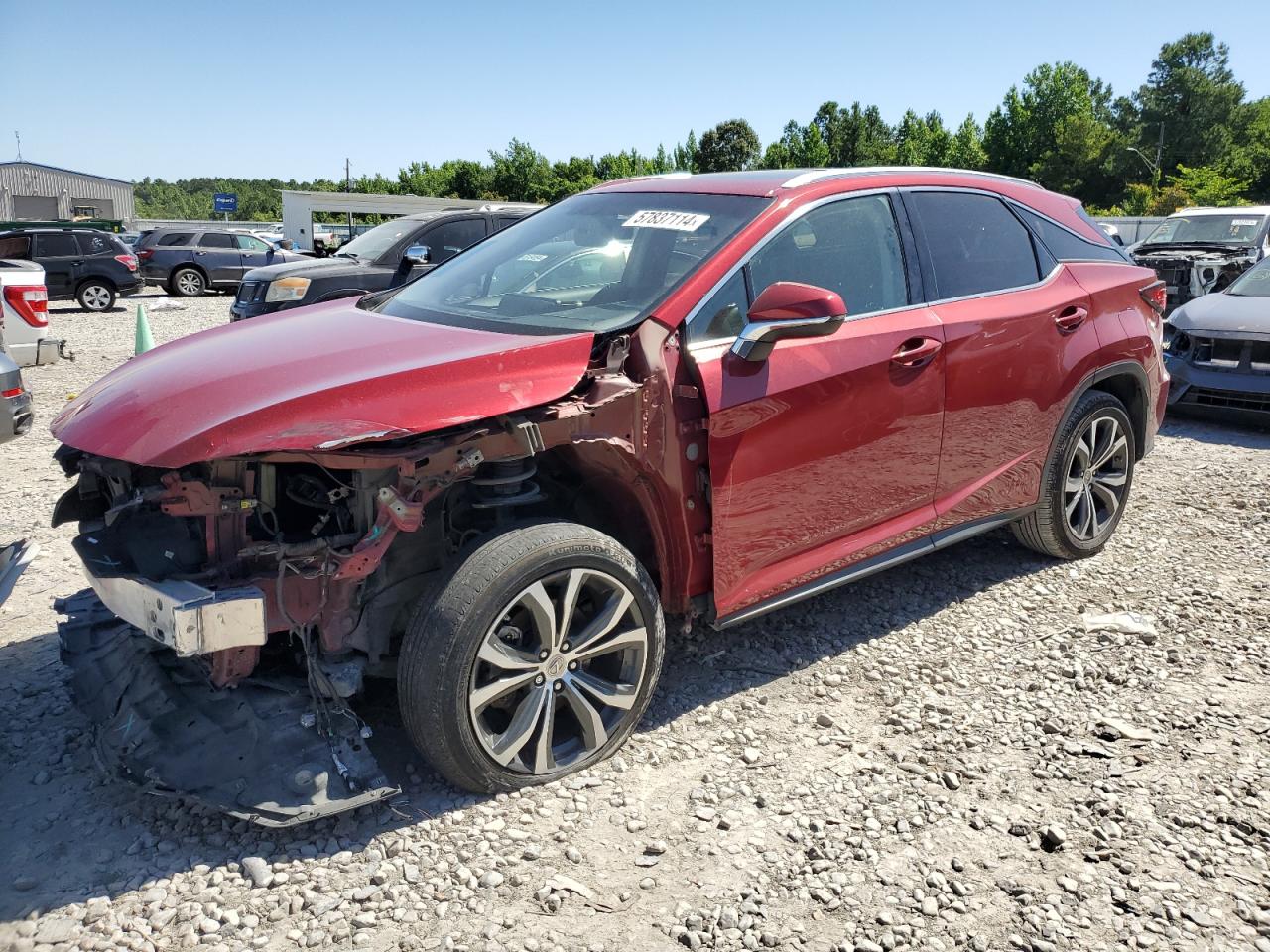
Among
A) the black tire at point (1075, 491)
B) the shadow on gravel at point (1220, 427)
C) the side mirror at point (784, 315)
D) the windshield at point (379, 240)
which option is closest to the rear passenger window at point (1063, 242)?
the black tire at point (1075, 491)

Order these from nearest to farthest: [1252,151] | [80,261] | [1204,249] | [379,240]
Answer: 1. [379,240]
2. [1204,249]
3. [80,261]
4. [1252,151]

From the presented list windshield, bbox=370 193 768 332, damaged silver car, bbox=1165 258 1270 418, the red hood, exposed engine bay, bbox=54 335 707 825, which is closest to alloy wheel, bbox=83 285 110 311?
windshield, bbox=370 193 768 332

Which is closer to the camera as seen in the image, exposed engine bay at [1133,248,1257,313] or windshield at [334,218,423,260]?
windshield at [334,218,423,260]

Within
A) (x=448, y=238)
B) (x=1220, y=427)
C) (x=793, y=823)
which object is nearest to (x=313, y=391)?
(x=793, y=823)

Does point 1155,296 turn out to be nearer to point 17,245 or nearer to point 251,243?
point 17,245

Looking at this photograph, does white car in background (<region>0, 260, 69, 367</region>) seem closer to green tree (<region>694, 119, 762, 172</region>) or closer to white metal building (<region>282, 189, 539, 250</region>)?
white metal building (<region>282, 189, 539, 250</region>)

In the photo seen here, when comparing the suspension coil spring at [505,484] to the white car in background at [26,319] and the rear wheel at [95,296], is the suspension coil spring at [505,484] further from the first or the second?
the rear wheel at [95,296]

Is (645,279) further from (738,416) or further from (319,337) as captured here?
(319,337)

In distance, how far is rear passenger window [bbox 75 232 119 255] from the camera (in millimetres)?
19328

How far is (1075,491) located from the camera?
4.88 meters

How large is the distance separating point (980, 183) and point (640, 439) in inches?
96.1

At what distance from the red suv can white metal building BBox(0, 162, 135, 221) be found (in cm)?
7762

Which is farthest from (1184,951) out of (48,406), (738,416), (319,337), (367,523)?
(48,406)

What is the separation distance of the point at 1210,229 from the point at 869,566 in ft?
40.0
